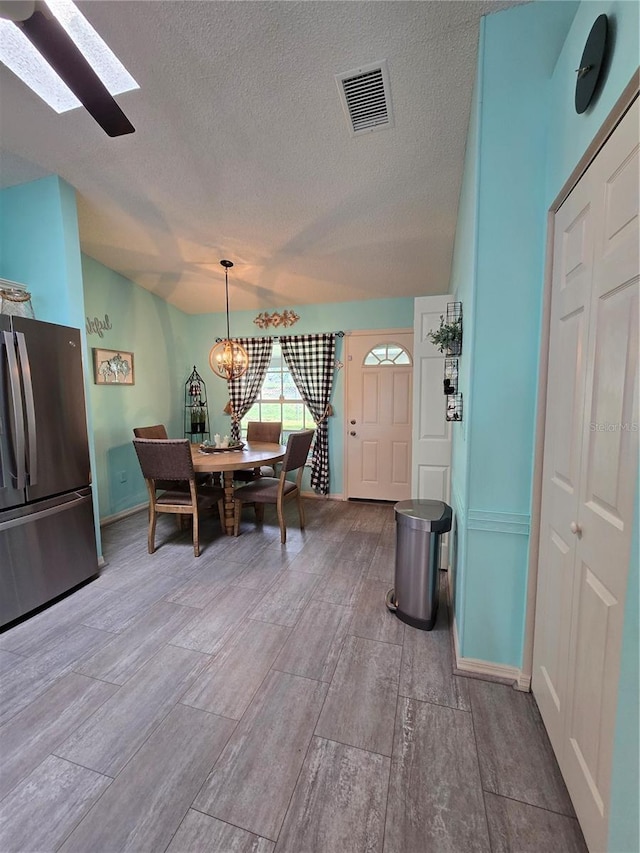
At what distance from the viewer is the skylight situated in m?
1.54

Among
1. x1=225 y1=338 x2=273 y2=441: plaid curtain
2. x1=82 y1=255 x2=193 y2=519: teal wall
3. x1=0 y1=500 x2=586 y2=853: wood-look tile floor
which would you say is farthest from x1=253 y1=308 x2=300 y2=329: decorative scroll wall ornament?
x1=0 y1=500 x2=586 y2=853: wood-look tile floor

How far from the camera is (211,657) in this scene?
1.71 m

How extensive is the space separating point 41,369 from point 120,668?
172 cm

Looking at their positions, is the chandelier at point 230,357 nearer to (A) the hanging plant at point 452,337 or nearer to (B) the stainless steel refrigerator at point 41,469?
(B) the stainless steel refrigerator at point 41,469

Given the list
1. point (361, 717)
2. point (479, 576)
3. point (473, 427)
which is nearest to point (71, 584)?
point (361, 717)

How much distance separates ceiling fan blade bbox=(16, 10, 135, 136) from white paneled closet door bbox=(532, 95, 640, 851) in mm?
1736

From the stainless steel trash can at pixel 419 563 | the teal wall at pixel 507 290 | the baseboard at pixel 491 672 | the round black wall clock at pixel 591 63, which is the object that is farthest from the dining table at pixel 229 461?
the round black wall clock at pixel 591 63

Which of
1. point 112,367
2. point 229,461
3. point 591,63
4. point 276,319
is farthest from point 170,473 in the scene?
point 591,63

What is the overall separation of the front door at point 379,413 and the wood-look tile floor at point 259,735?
204cm

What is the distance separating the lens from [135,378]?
13.3 feet

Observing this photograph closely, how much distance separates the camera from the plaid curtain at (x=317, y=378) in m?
4.20

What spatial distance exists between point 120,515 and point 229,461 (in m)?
1.80

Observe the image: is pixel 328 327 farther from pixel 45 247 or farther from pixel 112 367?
pixel 45 247

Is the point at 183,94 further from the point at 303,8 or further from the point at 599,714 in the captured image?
the point at 599,714
